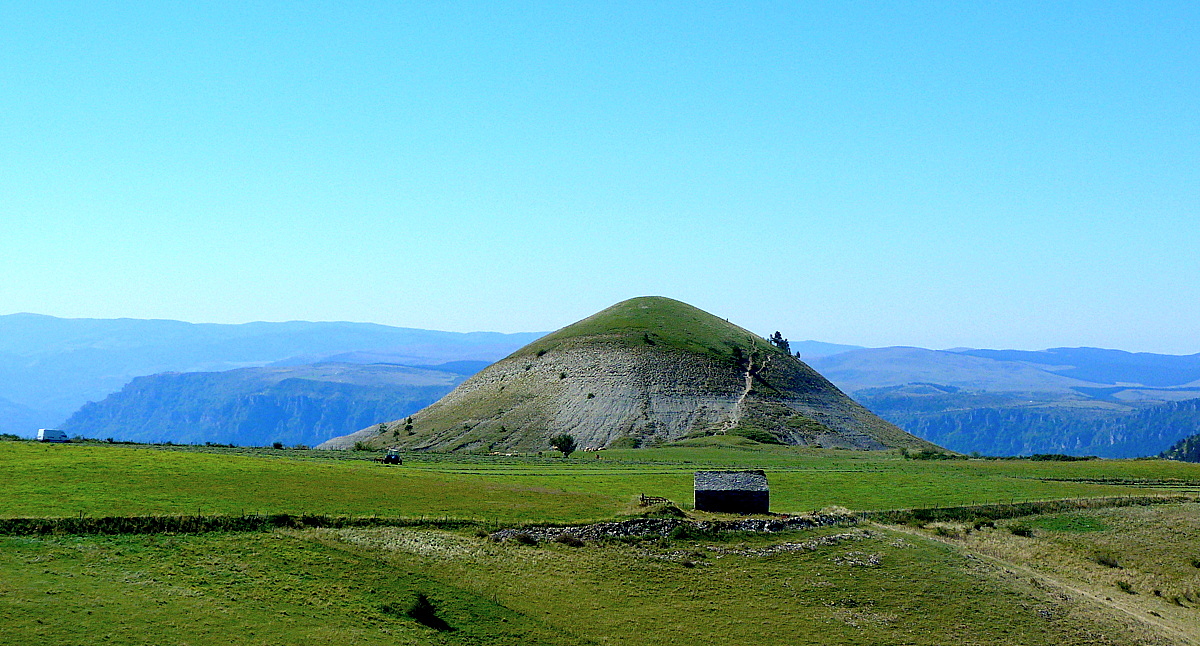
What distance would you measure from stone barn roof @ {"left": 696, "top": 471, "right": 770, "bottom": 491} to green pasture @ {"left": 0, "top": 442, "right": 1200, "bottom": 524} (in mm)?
4097

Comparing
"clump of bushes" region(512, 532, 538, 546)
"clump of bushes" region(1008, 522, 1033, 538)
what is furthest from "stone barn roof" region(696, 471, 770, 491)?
"clump of bushes" region(1008, 522, 1033, 538)

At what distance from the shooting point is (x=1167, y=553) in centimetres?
6888

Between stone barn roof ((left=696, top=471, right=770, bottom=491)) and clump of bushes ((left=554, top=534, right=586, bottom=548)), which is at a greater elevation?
stone barn roof ((left=696, top=471, right=770, bottom=491))

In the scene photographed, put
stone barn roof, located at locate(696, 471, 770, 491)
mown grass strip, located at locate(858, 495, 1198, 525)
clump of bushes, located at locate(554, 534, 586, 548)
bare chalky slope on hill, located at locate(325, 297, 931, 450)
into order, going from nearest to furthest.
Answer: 1. clump of bushes, located at locate(554, 534, 586, 548)
2. stone barn roof, located at locate(696, 471, 770, 491)
3. mown grass strip, located at locate(858, 495, 1198, 525)
4. bare chalky slope on hill, located at locate(325, 297, 931, 450)

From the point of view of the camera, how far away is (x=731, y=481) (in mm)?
71188

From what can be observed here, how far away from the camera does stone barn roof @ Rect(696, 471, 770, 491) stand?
69.8 meters

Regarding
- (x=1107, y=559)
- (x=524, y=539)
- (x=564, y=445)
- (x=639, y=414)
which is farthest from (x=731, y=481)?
(x=639, y=414)

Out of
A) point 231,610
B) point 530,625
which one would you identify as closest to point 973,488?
point 530,625

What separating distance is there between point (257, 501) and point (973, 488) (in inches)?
2637

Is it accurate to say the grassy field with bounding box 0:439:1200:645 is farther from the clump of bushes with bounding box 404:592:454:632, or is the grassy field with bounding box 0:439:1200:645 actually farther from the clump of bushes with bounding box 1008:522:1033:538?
the clump of bushes with bounding box 1008:522:1033:538

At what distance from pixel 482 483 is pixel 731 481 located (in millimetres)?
23611

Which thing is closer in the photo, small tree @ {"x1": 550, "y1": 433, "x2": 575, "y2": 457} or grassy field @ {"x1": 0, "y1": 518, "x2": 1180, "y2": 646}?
grassy field @ {"x1": 0, "y1": 518, "x2": 1180, "y2": 646}

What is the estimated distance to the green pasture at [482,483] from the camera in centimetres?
6191

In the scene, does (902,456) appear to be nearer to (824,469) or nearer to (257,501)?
(824,469)
